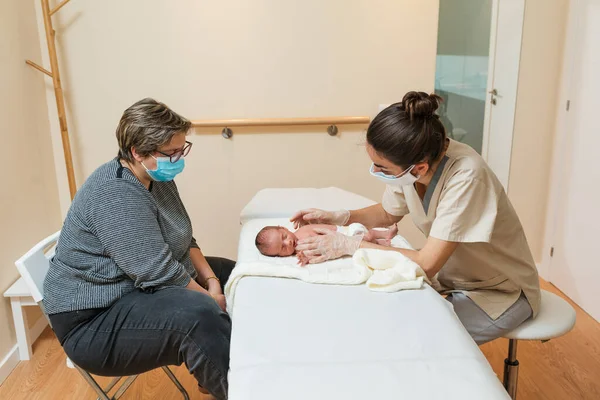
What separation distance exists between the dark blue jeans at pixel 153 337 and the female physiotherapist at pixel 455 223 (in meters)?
0.36

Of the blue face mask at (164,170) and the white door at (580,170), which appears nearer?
the blue face mask at (164,170)

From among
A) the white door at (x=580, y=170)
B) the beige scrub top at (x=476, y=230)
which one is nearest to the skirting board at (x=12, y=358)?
the beige scrub top at (x=476, y=230)

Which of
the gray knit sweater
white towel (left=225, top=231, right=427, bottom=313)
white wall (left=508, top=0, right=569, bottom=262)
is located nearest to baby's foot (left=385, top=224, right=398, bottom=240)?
white towel (left=225, top=231, right=427, bottom=313)

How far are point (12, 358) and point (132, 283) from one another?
108 centimetres

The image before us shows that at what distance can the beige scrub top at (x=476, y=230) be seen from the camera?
54.5 inches

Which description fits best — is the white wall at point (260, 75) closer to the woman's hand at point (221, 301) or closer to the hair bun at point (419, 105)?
the woman's hand at point (221, 301)

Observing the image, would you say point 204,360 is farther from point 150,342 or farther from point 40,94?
point 40,94

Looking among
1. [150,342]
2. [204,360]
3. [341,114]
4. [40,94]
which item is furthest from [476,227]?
[40,94]

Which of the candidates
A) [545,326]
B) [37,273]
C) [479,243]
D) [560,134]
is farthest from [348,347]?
[560,134]

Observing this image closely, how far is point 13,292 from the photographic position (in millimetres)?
2143

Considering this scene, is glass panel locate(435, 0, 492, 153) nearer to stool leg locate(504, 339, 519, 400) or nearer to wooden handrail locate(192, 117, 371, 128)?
wooden handrail locate(192, 117, 371, 128)

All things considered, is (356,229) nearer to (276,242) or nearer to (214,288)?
(276,242)

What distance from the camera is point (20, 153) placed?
2.34 meters

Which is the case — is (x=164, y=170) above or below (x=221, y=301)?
above
